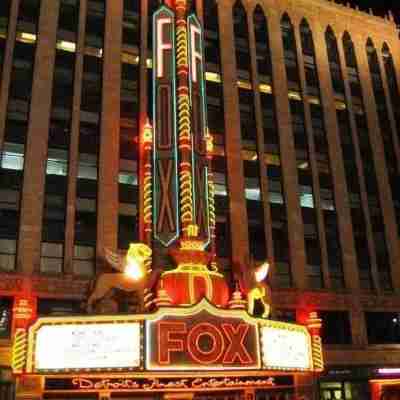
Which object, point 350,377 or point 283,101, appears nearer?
point 350,377

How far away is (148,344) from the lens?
56.6 ft

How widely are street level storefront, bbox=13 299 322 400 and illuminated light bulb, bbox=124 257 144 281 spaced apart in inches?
135

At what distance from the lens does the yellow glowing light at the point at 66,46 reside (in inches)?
1331

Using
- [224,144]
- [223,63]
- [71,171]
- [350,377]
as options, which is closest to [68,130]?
[71,171]

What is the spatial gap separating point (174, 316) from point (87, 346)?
2.98 m

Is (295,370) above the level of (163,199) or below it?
below

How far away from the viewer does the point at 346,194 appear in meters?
37.8

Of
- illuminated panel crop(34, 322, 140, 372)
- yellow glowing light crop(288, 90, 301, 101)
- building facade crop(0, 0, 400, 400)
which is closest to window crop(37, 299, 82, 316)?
building facade crop(0, 0, 400, 400)

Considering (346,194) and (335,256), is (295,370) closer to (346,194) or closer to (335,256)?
(335,256)

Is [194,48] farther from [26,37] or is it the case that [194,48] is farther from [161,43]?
[26,37]

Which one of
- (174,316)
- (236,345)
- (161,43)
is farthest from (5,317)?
(161,43)

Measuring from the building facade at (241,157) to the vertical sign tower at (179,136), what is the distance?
5.14 meters

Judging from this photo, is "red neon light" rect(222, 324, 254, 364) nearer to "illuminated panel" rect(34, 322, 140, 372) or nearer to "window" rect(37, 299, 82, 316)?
"illuminated panel" rect(34, 322, 140, 372)

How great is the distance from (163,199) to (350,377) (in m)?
17.3
